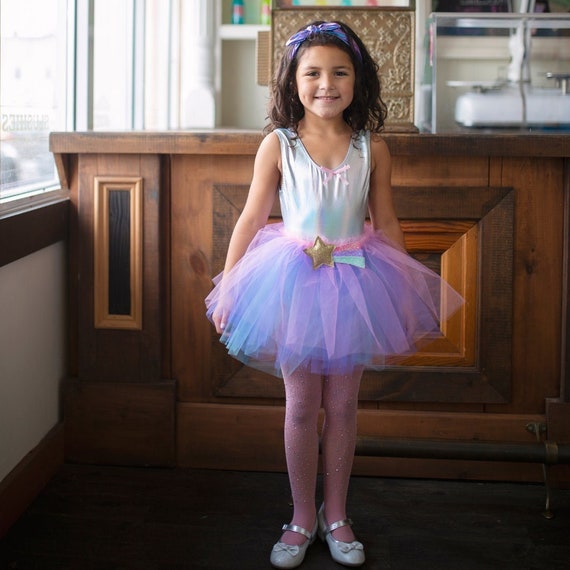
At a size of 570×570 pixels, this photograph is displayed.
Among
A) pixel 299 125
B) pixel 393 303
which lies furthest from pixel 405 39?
pixel 393 303

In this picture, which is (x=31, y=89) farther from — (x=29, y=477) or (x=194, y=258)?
(x=29, y=477)

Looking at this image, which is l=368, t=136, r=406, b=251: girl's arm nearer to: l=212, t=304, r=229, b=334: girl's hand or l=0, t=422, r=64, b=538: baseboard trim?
l=212, t=304, r=229, b=334: girl's hand

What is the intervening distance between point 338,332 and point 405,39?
122 cm

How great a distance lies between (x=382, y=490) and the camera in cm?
239

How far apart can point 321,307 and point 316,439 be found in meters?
0.34

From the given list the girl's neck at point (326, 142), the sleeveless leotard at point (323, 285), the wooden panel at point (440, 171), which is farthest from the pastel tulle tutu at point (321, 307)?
the wooden panel at point (440, 171)

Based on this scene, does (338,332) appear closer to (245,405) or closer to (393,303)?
(393,303)

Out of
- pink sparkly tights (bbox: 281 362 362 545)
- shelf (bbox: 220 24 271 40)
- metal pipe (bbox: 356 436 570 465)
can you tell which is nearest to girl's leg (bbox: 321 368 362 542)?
pink sparkly tights (bbox: 281 362 362 545)

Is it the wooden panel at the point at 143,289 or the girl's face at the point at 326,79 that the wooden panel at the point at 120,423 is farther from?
the girl's face at the point at 326,79

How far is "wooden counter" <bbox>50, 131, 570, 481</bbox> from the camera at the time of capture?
7.97ft

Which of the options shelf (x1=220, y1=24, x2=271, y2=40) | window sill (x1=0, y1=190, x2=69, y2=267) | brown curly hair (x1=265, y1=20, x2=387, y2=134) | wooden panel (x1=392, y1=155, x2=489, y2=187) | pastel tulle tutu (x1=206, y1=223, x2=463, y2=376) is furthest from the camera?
shelf (x1=220, y1=24, x2=271, y2=40)

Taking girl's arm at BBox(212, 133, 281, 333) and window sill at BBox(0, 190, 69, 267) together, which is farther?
window sill at BBox(0, 190, 69, 267)

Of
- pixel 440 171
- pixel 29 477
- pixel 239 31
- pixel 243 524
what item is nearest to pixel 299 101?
pixel 440 171

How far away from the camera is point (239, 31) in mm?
4266
